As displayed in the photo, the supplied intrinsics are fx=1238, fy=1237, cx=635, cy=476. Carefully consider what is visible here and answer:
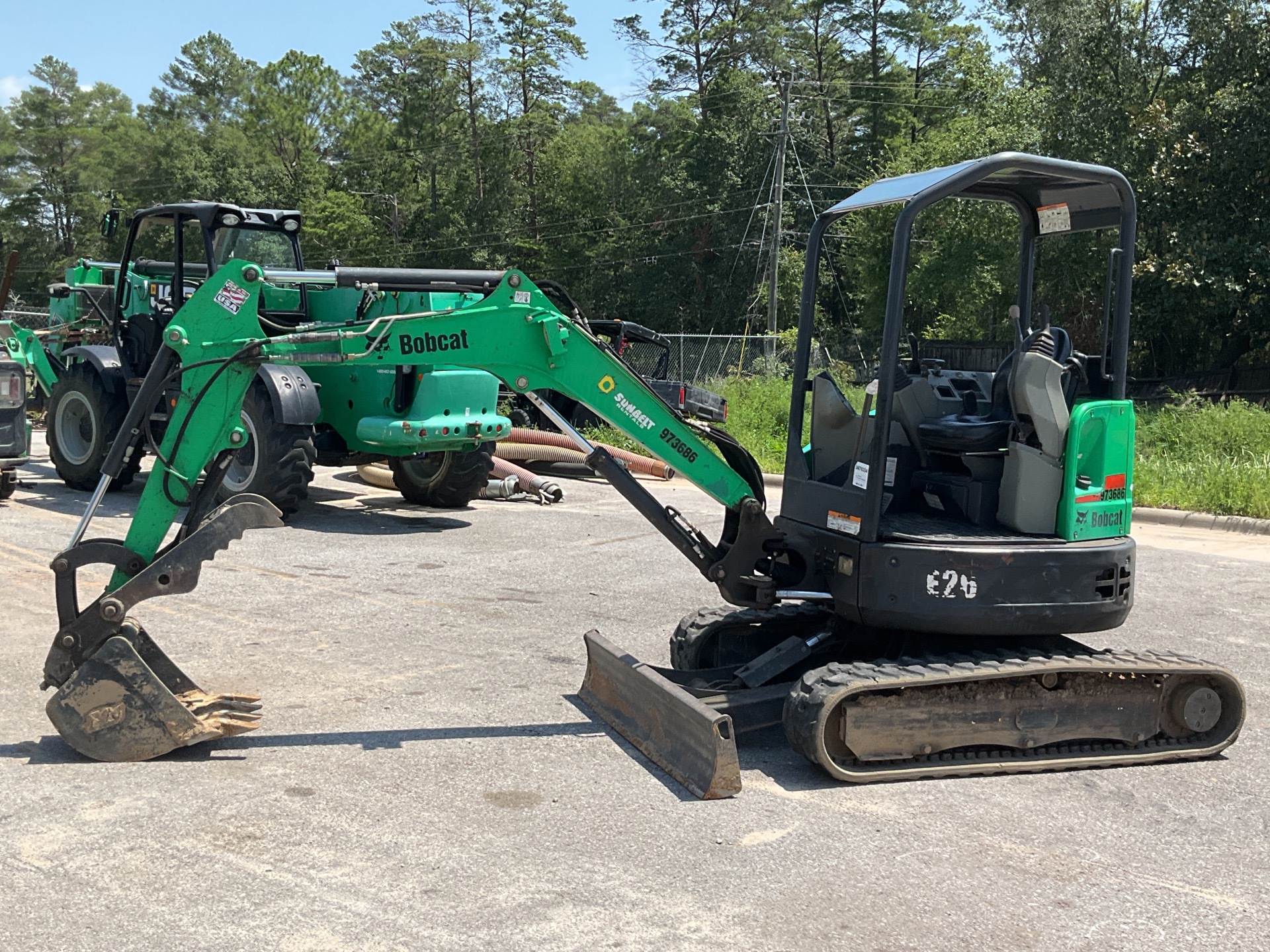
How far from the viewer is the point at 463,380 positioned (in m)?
11.8

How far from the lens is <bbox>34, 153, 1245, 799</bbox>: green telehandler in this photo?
A: 5.39m

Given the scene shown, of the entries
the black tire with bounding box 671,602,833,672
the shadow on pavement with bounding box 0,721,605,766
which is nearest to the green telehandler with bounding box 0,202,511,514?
the black tire with bounding box 671,602,833,672

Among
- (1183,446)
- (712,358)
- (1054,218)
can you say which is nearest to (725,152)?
(712,358)

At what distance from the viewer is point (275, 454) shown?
11.2m

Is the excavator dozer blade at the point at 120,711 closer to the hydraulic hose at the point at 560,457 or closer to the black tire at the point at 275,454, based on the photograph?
the black tire at the point at 275,454

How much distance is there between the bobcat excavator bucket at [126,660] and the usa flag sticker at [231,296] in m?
0.93

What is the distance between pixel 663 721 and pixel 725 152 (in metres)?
49.5

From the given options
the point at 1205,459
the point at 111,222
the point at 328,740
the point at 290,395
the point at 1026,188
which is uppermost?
the point at 111,222

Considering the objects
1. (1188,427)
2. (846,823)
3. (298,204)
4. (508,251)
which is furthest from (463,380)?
(298,204)

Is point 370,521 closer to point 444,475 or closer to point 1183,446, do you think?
point 444,475

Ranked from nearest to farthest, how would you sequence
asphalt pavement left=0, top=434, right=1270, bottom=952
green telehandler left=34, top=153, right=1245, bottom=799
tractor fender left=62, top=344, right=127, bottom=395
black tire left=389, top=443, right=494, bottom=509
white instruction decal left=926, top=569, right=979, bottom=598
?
asphalt pavement left=0, top=434, right=1270, bottom=952 < green telehandler left=34, top=153, right=1245, bottom=799 < white instruction decal left=926, top=569, right=979, bottom=598 < black tire left=389, top=443, right=494, bottom=509 < tractor fender left=62, top=344, right=127, bottom=395

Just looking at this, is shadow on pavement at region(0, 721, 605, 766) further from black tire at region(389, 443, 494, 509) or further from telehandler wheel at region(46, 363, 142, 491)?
telehandler wheel at region(46, 363, 142, 491)

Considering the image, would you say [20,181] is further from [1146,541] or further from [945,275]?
[1146,541]

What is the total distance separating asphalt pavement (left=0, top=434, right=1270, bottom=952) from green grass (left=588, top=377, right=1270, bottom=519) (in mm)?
3485
